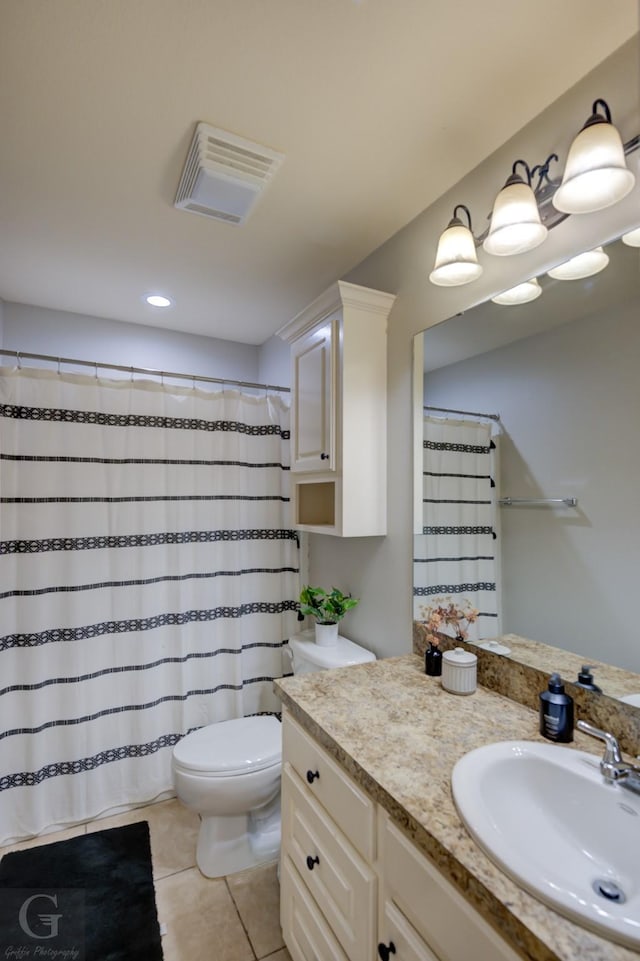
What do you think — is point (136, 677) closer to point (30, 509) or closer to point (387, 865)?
point (30, 509)

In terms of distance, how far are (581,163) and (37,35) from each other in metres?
1.27

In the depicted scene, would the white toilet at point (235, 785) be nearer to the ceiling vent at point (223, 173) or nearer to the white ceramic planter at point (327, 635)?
the white ceramic planter at point (327, 635)

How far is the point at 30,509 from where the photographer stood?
1909 millimetres

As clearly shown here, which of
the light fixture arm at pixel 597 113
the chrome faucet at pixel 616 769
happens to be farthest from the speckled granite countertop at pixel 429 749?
the light fixture arm at pixel 597 113

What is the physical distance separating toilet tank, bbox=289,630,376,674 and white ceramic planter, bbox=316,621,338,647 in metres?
0.02

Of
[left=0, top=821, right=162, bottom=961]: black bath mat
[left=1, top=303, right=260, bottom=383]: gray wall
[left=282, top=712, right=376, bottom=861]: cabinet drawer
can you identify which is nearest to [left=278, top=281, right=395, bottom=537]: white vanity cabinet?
[left=282, top=712, right=376, bottom=861]: cabinet drawer

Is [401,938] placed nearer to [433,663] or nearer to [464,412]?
[433,663]

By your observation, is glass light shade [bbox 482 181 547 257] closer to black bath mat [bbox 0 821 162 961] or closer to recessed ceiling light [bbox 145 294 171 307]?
recessed ceiling light [bbox 145 294 171 307]

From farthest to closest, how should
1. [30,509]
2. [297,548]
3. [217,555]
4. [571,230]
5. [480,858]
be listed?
[297,548], [217,555], [30,509], [571,230], [480,858]

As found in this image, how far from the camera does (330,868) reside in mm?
1061

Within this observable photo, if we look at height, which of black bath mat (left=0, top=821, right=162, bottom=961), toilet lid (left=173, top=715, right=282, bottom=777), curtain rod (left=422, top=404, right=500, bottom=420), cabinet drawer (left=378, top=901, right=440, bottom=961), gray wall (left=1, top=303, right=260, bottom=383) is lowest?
black bath mat (left=0, top=821, right=162, bottom=961)

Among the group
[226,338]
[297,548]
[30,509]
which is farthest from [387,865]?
[226,338]

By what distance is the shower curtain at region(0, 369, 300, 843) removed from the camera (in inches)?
74.5

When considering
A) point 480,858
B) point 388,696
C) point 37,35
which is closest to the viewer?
point 480,858
